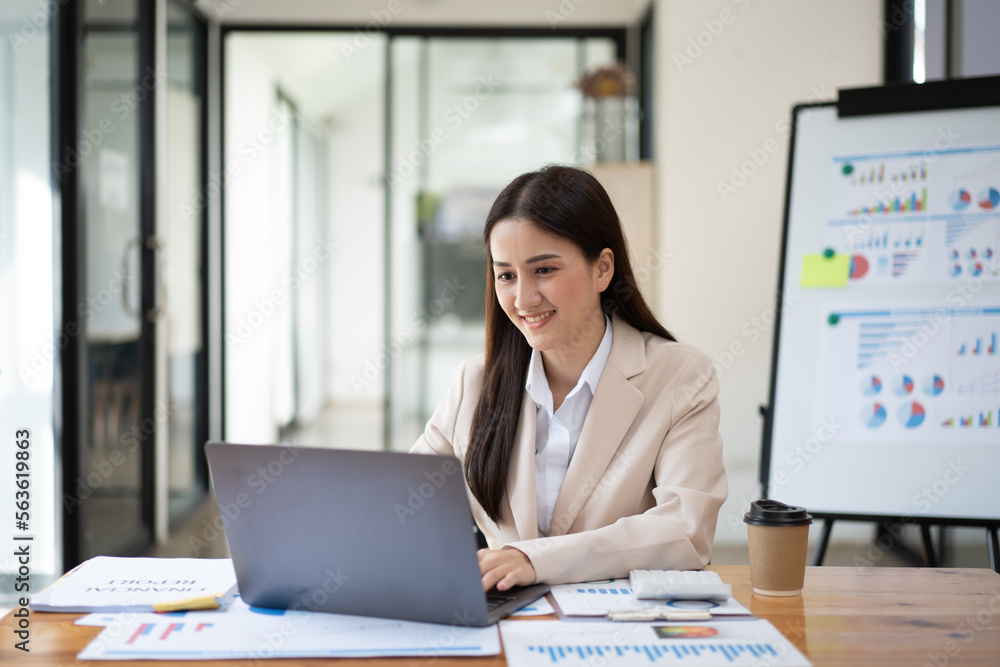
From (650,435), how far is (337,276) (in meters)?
4.00

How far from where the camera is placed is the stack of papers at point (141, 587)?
3.68 ft

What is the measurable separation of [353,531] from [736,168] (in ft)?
10.4

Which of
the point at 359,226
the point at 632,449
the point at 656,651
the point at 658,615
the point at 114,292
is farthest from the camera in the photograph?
the point at 359,226

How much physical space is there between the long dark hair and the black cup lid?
489 mm

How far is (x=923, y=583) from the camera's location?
125cm

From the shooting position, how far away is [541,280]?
5.12 ft

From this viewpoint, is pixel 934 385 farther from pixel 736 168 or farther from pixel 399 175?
pixel 399 175

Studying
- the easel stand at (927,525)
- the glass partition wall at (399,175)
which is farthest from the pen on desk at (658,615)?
the glass partition wall at (399,175)

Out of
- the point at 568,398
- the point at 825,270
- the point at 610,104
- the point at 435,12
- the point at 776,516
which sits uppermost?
the point at 435,12

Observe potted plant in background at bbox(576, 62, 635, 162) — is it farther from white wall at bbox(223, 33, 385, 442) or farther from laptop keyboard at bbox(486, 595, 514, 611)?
laptop keyboard at bbox(486, 595, 514, 611)

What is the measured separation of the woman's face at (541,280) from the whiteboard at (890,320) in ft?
3.36

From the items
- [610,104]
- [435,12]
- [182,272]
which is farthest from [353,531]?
[435,12]

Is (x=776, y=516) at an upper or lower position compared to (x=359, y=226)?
lower

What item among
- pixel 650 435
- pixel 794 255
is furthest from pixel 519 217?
pixel 794 255
